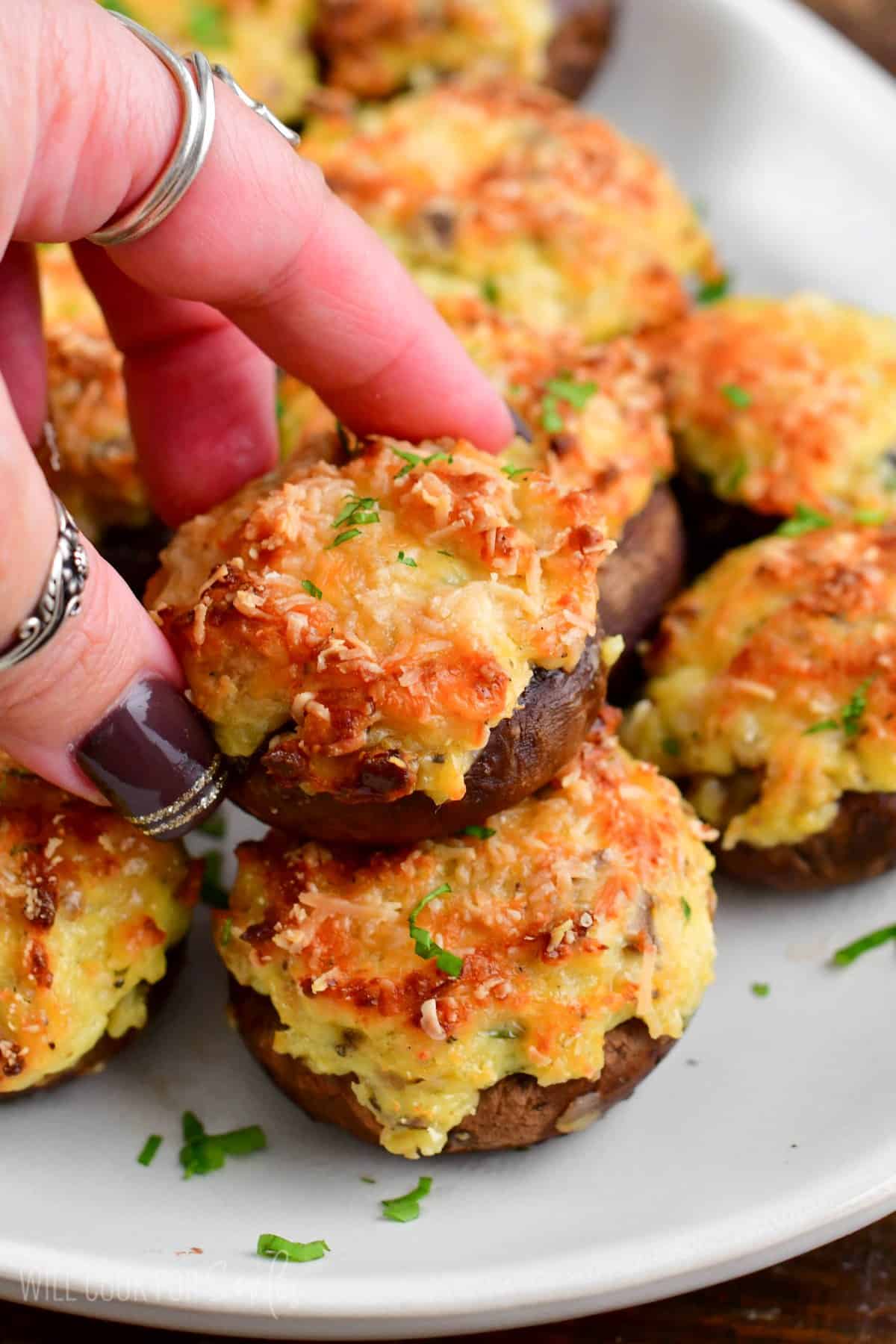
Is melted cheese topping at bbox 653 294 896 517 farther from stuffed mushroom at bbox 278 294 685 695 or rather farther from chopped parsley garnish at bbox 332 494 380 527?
chopped parsley garnish at bbox 332 494 380 527

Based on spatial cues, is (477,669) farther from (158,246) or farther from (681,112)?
(681,112)

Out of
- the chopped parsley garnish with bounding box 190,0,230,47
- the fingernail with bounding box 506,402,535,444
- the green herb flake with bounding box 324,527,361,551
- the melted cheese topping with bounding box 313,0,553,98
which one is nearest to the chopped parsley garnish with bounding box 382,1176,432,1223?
the green herb flake with bounding box 324,527,361,551

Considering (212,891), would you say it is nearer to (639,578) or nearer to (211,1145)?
(211,1145)

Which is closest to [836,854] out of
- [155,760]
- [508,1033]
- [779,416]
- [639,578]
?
[639,578]

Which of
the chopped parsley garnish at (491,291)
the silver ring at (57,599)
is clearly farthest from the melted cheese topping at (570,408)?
the silver ring at (57,599)

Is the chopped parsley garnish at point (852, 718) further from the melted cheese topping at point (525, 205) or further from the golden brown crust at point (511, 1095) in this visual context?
the melted cheese topping at point (525, 205)

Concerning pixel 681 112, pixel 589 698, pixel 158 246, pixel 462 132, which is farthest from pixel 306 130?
pixel 589 698
